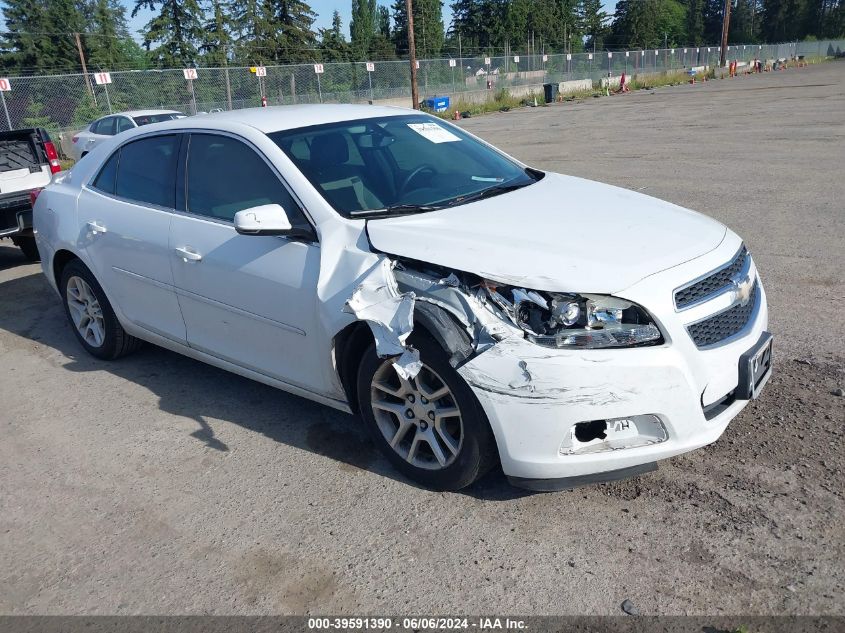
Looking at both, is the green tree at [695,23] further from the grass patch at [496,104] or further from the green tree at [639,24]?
the grass patch at [496,104]

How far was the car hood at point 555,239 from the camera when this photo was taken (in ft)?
9.93

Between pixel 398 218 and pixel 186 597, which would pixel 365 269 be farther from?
pixel 186 597

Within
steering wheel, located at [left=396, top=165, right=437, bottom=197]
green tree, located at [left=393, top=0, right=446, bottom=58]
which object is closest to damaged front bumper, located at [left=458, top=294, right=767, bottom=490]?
steering wheel, located at [left=396, top=165, right=437, bottom=197]

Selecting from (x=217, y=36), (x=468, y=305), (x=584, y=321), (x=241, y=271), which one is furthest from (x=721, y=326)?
(x=217, y=36)

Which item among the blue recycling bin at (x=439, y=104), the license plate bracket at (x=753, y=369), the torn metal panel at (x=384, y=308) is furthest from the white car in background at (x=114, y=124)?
the blue recycling bin at (x=439, y=104)

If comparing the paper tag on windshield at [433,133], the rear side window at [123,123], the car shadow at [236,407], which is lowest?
the car shadow at [236,407]

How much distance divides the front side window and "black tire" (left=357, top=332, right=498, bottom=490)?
0.91 metres

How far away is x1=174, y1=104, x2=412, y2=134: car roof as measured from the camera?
4.25 metres

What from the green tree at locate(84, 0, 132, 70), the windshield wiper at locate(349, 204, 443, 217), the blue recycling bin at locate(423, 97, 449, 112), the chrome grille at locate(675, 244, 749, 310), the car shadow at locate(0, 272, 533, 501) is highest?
the green tree at locate(84, 0, 132, 70)

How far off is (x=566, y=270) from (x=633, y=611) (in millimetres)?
1327

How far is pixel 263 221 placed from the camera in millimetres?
3576

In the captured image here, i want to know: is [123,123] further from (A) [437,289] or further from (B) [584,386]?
(B) [584,386]

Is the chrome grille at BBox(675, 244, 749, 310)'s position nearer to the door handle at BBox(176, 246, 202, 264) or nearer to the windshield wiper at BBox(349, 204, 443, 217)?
the windshield wiper at BBox(349, 204, 443, 217)

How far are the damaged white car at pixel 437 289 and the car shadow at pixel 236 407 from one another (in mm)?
292
